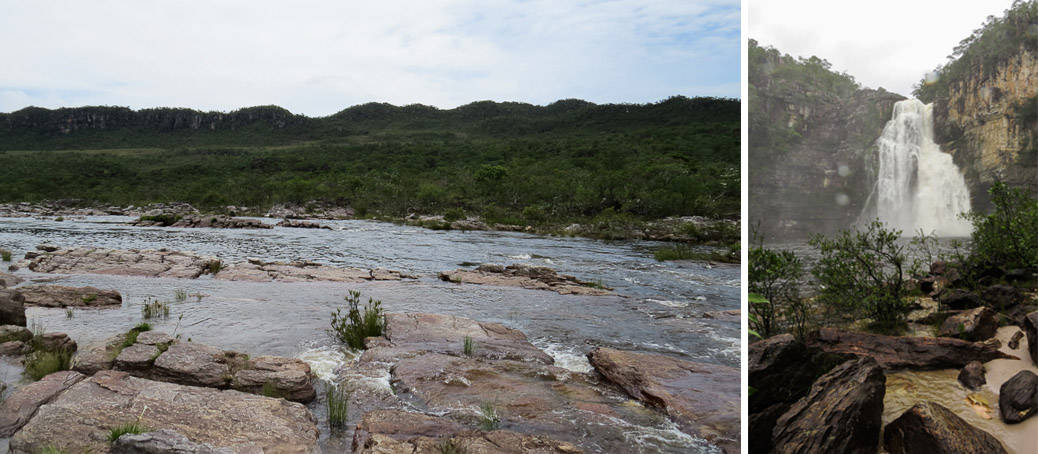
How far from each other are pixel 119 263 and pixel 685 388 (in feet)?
30.1

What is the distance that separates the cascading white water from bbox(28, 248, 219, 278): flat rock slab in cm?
887

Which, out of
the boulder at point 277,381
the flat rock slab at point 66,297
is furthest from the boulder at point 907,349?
the flat rock slab at point 66,297

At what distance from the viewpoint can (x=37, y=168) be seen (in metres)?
18.6

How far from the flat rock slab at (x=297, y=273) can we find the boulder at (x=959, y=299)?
7610 millimetres

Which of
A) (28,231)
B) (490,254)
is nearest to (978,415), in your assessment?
(490,254)

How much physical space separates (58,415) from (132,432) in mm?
453

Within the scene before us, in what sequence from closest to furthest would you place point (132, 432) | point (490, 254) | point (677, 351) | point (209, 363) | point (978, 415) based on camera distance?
point (978, 415), point (132, 432), point (209, 363), point (677, 351), point (490, 254)

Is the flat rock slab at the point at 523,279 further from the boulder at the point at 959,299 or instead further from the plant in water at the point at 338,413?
the boulder at the point at 959,299

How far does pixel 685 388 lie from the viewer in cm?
331

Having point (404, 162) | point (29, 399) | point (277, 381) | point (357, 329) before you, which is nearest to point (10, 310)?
point (29, 399)

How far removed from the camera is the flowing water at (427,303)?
4.39 m

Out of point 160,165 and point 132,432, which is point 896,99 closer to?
point 132,432

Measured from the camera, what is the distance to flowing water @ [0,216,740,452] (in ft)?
14.4

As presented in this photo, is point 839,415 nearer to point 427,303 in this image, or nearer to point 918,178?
point 918,178
